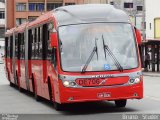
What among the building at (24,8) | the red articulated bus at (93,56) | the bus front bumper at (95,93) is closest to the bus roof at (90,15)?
the red articulated bus at (93,56)

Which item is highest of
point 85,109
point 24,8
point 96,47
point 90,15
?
point 24,8

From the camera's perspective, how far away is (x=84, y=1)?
130500 millimetres

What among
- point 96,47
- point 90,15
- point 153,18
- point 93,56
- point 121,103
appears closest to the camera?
point 93,56

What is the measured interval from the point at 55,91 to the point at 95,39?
1741 millimetres

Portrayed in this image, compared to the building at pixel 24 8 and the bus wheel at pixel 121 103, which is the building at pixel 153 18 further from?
the building at pixel 24 8

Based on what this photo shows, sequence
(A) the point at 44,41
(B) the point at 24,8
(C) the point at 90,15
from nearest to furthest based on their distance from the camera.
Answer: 1. (C) the point at 90,15
2. (A) the point at 44,41
3. (B) the point at 24,8

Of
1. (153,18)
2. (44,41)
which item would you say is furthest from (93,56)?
(153,18)

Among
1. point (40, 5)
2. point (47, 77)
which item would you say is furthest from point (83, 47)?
point (40, 5)

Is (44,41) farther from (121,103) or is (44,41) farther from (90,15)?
(121,103)

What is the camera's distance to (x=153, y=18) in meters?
60.0

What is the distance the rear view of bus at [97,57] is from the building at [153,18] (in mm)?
42497

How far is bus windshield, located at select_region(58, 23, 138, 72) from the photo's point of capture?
16087 mm

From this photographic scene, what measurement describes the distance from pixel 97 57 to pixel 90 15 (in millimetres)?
1240

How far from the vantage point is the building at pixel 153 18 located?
194ft
